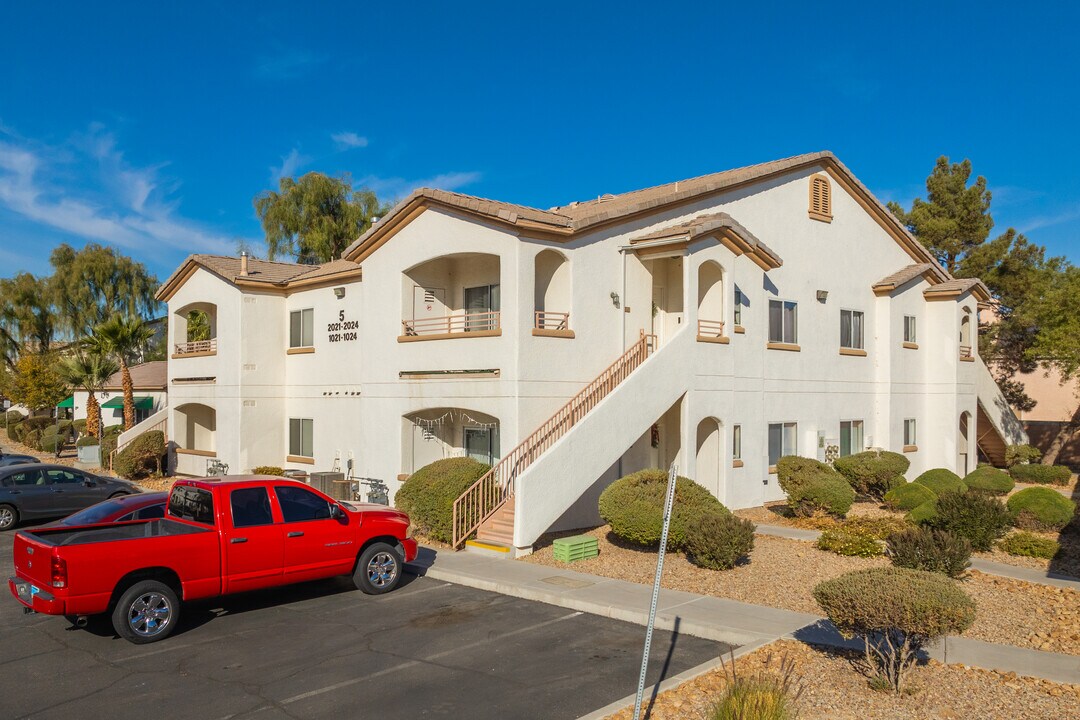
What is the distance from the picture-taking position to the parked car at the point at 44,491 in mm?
19234

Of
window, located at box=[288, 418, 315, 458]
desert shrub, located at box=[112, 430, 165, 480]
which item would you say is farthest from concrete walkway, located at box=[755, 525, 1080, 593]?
desert shrub, located at box=[112, 430, 165, 480]

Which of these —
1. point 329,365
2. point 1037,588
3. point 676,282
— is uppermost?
point 676,282

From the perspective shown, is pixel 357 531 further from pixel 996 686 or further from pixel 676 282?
pixel 676 282

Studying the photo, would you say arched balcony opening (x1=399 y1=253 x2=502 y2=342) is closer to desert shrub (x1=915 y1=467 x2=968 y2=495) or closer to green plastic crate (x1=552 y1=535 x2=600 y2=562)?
green plastic crate (x1=552 y1=535 x2=600 y2=562)

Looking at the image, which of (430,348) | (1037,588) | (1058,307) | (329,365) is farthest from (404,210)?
(1058,307)

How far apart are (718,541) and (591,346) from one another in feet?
21.1

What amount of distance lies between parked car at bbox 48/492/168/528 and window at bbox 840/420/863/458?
1931 centimetres

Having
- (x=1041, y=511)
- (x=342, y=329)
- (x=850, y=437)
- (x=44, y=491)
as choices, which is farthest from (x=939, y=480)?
(x=44, y=491)

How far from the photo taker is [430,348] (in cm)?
1942

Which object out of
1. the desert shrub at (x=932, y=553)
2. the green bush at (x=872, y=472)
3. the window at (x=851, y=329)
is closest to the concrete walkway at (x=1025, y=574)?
the desert shrub at (x=932, y=553)

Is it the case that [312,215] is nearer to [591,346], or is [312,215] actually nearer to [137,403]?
[137,403]

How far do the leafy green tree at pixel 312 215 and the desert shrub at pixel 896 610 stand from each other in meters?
39.7

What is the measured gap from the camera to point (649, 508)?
1445cm

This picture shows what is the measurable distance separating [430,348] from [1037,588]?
12.8 m
